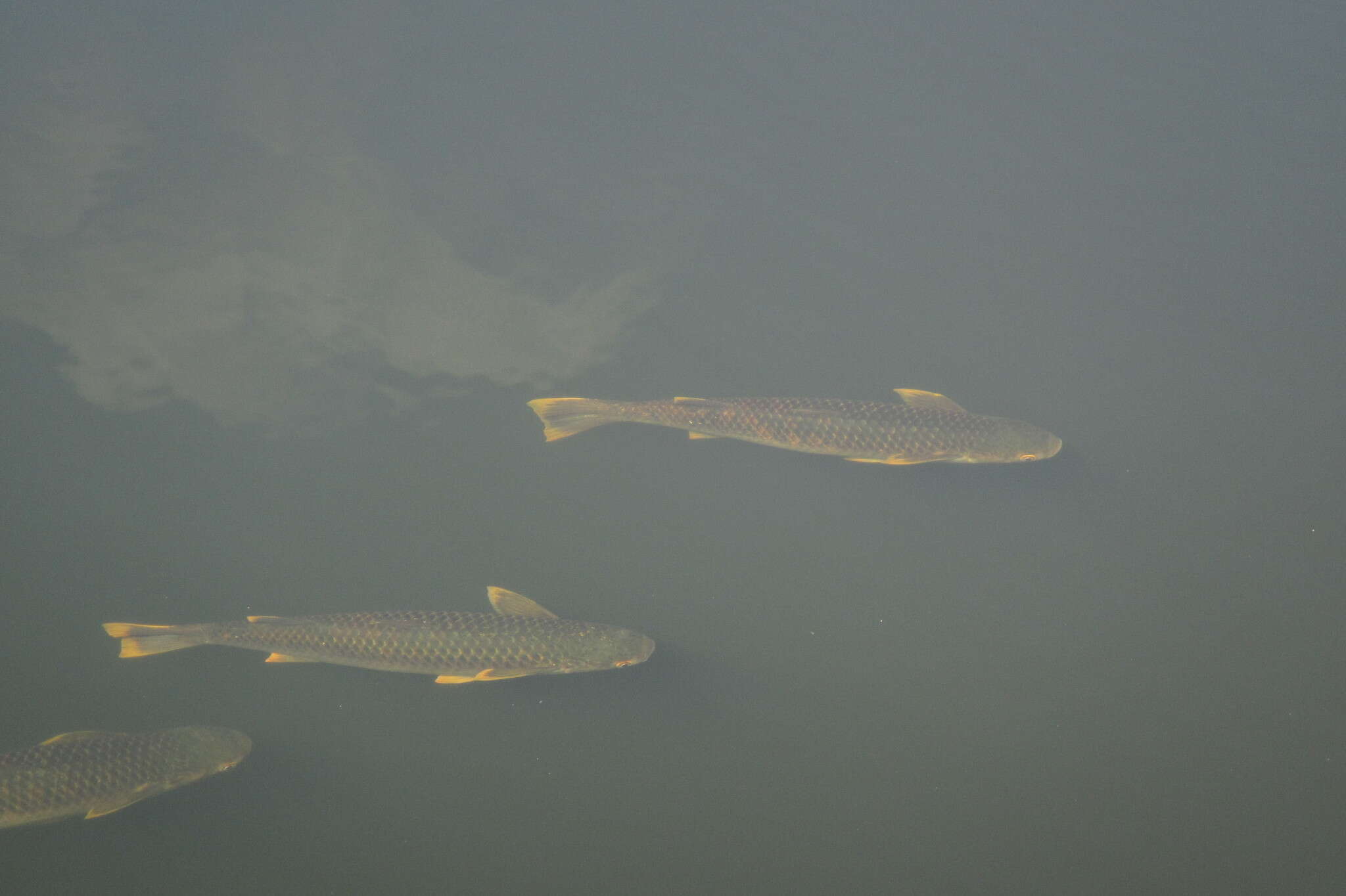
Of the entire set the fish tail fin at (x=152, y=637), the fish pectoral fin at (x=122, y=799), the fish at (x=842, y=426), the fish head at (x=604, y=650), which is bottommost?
the fish pectoral fin at (x=122, y=799)

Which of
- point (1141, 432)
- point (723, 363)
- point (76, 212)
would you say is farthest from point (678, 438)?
point (76, 212)

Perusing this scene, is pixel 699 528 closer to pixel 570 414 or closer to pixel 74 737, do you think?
pixel 570 414

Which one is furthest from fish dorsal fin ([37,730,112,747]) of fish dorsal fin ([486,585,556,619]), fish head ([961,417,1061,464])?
fish head ([961,417,1061,464])

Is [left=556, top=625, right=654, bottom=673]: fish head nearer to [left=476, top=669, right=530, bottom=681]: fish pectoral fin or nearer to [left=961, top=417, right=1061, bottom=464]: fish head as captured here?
[left=476, top=669, right=530, bottom=681]: fish pectoral fin

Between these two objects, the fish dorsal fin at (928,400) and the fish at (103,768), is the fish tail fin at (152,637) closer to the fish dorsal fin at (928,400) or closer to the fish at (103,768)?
the fish at (103,768)

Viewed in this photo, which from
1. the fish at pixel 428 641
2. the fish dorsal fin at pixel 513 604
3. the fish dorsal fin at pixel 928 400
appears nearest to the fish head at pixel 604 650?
the fish at pixel 428 641

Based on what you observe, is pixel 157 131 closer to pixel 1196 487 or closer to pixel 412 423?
pixel 412 423

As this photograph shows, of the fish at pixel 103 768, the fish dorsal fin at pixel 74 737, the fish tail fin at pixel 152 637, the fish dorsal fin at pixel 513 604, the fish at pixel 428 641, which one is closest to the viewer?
the fish at pixel 103 768
